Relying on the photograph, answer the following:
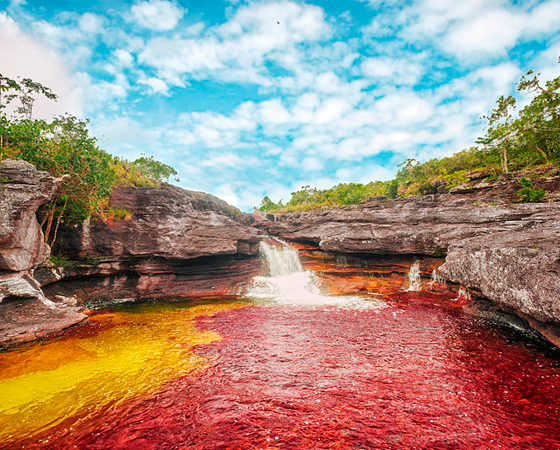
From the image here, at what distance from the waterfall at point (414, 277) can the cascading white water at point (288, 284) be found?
3.85m

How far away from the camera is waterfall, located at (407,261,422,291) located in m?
17.7

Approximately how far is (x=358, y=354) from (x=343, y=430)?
3.83m

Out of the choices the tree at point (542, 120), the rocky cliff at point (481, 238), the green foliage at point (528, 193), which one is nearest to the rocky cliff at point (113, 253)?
the rocky cliff at point (481, 238)

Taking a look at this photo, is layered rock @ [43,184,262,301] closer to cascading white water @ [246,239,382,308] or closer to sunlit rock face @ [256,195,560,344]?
cascading white water @ [246,239,382,308]

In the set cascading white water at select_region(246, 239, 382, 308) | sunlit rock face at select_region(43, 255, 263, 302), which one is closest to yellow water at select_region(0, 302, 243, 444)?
cascading white water at select_region(246, 239, 382, 308)

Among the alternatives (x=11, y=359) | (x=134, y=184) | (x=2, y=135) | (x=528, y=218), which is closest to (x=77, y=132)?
(x=2, y=135)

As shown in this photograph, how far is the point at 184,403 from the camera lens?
522 centimetres

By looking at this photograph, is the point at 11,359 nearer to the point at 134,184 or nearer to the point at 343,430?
the point at 343,430

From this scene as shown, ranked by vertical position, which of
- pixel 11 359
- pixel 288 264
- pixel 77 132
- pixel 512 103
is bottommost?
Result: pixel 11 359

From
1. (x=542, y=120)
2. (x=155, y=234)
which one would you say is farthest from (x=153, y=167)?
(x=542, y=120)

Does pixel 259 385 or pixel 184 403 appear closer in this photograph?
pixel 184 403

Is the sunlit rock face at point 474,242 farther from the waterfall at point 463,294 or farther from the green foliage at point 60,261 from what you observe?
the green foliage at point 60,261

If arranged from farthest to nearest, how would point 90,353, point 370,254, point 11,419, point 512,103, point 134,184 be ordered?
point 512,103 → point 134,184 → point 370,254 → point 90,353 → point 11,419

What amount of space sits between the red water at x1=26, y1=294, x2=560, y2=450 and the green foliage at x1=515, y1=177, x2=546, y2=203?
49.4ft
